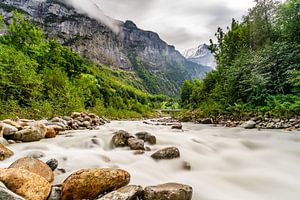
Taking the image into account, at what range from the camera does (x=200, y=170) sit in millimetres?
5086

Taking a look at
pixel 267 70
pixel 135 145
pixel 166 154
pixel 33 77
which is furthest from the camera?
pixel 33 77

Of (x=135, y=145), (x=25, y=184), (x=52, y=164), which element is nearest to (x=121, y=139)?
(x=135, y=145)

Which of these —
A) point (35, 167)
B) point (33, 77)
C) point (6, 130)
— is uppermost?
point (33, 77)

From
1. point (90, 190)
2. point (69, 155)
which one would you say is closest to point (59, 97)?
point (69, 155)

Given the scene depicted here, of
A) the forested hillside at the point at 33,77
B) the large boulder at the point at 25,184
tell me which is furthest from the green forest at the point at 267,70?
the forested hillside at the point at 33,77

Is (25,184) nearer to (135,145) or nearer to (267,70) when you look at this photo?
(135,145)

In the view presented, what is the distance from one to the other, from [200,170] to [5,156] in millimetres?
4483

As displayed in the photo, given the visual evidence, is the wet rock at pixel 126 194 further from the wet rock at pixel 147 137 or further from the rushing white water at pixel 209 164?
the wet rock at pixel 147 137

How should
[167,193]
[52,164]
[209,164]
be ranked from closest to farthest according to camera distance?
[167,193]
[52,164]
[209,164]

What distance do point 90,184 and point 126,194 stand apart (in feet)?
2.03

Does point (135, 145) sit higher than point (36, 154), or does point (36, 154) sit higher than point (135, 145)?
point (135, 145)

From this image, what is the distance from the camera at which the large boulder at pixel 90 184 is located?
3281 mm

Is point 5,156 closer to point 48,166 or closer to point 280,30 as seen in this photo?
point 48,166

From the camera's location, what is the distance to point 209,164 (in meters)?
5.52
